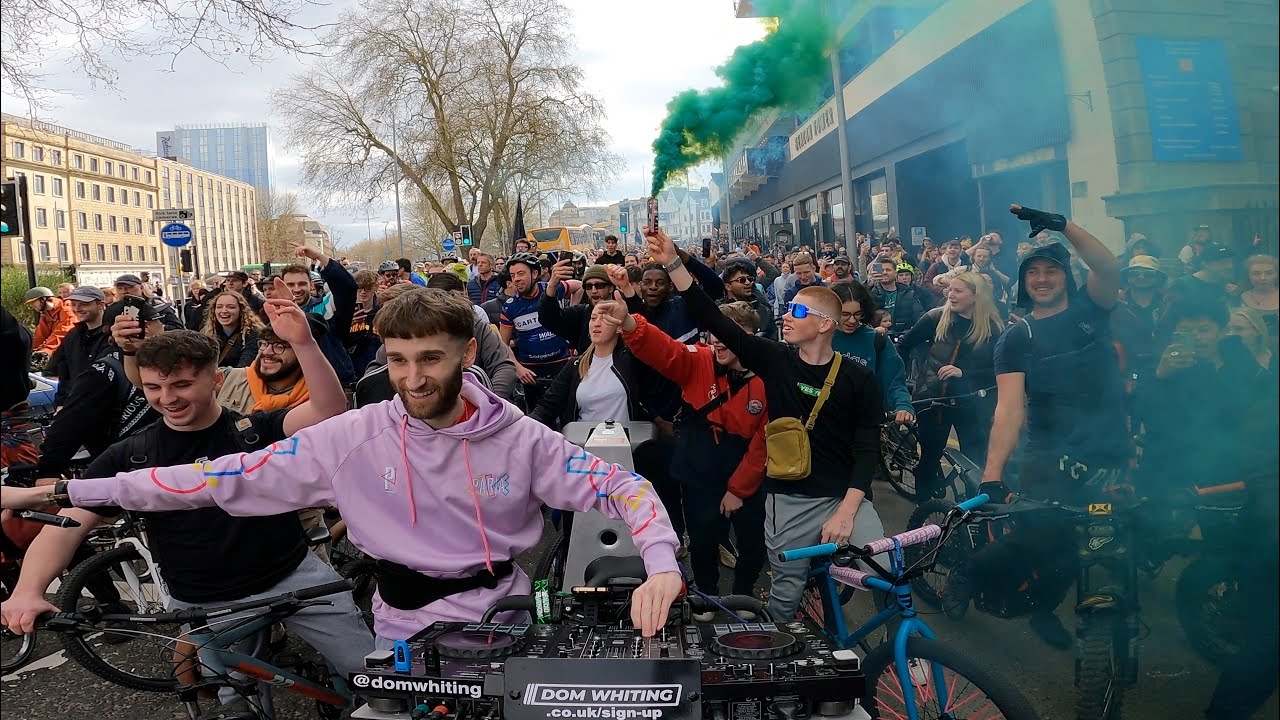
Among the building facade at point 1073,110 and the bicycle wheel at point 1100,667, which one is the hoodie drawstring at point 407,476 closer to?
the building facade at point 1073,110

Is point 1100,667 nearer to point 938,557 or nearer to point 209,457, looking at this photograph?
point 938,557

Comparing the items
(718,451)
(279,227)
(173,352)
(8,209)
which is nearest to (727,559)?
(718,451)

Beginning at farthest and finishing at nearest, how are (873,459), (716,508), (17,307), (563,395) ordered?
(17,307) < (563,395) < (716,508) < (873,459)

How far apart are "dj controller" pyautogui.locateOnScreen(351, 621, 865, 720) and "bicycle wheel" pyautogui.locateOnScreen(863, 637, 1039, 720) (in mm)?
791

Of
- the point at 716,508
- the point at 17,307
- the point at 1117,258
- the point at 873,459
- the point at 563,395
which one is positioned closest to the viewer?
the point at 1117,258

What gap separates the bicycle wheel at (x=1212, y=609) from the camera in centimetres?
282

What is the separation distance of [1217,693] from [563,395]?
11.4 ft

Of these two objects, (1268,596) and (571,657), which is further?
(1268,596)

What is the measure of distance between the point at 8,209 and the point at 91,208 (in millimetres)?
83390

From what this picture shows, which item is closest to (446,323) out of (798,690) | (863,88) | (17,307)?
(798,690)

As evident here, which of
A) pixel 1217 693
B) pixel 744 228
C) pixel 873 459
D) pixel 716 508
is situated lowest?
pixel 1217 693

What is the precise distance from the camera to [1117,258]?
3.62 metres

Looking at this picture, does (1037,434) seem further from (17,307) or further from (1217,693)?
(17,307)

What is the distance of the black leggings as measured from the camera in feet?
20.0
